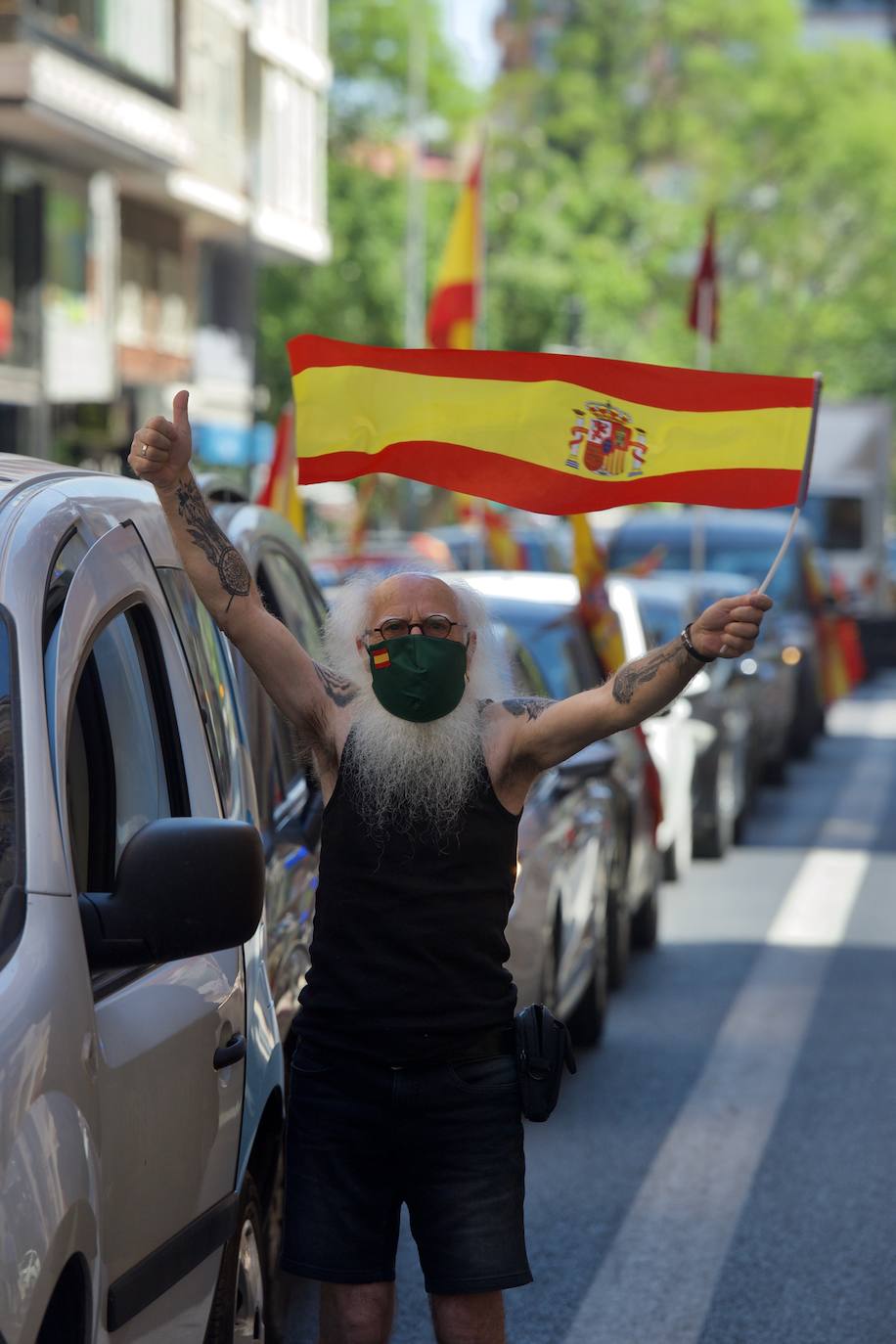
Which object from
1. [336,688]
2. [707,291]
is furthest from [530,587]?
[707,291]

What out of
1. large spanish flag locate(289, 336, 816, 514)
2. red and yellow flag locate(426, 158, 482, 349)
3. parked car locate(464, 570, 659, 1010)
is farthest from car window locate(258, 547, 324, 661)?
red and yellow flag locate(426, 158, 482, 349)

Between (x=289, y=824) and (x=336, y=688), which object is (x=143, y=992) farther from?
(x=289, y=824)

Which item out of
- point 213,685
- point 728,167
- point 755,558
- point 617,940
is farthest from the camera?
point 728,167

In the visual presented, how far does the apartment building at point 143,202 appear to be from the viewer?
99.2ft

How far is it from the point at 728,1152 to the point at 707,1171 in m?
0.23

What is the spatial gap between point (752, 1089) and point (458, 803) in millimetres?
4436

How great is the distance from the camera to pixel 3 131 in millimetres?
30000

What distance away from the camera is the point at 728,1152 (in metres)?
7.37

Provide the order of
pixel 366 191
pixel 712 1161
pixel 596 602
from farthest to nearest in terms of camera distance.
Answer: pixel 366 191
pixel 596 602
pixel 712 1161

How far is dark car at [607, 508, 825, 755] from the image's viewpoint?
20328 mm

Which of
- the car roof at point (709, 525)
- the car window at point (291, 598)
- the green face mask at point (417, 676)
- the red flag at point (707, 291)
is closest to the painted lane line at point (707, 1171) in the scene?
the car window at point (291, 598)

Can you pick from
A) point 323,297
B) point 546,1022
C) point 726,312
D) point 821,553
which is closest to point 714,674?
point 546,1022

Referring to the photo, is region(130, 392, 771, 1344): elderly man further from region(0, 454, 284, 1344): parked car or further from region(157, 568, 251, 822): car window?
region(157, 568, 251, 822): car window

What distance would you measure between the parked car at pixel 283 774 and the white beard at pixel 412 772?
75cm
